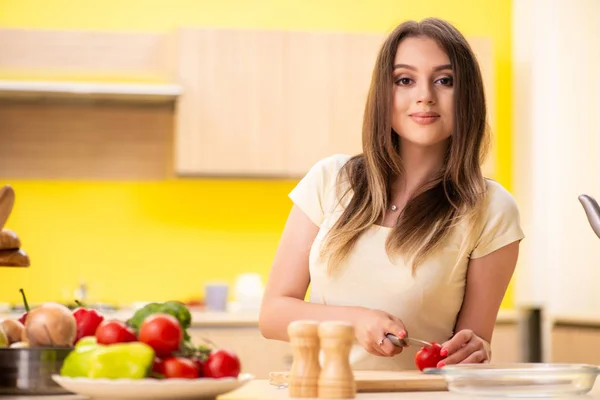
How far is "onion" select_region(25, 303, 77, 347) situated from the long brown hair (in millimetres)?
690

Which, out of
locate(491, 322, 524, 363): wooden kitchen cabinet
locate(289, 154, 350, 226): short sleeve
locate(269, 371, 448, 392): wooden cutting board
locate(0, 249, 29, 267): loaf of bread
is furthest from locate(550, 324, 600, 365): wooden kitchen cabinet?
locate(0, 249, 29, 267): loaf of bread

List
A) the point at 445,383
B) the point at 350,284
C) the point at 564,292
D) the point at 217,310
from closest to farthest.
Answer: the point at 445,383, the point at 350,284, the point at 217,310, the point at 564,292

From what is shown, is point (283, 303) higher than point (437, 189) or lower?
lower

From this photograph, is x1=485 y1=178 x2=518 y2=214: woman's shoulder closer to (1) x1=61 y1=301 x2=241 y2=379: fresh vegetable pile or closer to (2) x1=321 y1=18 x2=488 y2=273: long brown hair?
(2) x1=321 y1=18 x2=488 y2=273: long brown hair

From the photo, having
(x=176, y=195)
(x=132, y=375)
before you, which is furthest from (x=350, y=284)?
(x=176, y=195)

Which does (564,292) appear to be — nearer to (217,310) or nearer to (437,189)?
(217,310)


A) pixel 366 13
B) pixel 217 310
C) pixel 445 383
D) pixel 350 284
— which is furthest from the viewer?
pixel 366 13

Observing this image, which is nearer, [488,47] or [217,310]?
[217,310]

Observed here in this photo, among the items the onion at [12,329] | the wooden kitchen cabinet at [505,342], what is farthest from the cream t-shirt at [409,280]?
the wooden kitchen cabinet at [505,342]

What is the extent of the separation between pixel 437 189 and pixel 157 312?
867 mm

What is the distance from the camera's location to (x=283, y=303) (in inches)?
76.0

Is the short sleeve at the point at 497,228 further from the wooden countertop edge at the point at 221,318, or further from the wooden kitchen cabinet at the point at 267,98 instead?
the wooden kitchen cabinet at the point at 267,98

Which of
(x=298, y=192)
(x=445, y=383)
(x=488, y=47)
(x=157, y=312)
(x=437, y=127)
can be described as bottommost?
(x=445, y=383)

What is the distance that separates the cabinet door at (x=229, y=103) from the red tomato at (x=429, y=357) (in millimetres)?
3008
